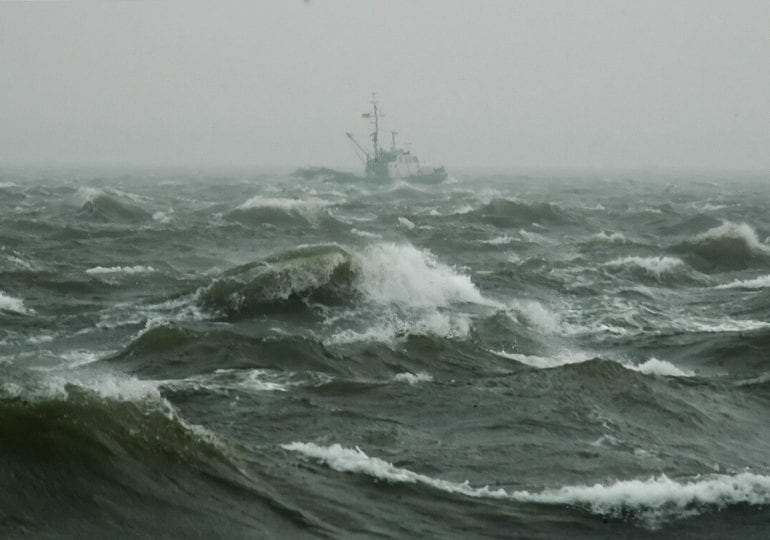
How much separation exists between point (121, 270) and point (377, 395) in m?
13.8

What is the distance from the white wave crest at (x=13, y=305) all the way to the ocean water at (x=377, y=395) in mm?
80

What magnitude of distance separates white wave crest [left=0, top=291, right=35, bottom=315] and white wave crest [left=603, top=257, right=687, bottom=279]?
18202 mm

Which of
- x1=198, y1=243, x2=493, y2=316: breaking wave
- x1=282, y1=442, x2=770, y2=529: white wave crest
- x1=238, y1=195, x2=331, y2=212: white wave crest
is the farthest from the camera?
x1=238, y1=195, x2=331, y2=212: white wave crest

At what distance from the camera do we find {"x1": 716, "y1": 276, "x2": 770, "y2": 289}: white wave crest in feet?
80.1

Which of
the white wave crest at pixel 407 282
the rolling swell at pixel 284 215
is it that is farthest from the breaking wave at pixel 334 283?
the rolling swell at pixel 284 215

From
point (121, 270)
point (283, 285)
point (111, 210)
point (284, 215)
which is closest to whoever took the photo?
point (283, 285)

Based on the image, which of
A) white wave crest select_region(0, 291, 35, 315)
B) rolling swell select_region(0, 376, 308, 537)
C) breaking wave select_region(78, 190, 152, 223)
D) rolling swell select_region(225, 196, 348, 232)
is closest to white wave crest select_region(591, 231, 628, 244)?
rolling swell select_region(225, 196, 348, 232)

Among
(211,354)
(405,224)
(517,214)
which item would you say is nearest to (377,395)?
(211,354)

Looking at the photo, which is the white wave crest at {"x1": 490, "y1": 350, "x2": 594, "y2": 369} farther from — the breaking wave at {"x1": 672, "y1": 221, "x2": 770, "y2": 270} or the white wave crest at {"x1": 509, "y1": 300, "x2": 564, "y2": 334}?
the breaking wave at {"x1": 672, "y1": 221, "x2": 770, "y2": 270}

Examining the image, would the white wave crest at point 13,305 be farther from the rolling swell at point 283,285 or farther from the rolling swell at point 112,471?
the rolling swell at point 112,471

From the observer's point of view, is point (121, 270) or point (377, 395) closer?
→ point (377, 395)

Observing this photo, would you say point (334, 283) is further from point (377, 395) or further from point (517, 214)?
point (517, 214)

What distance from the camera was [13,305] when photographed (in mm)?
17750

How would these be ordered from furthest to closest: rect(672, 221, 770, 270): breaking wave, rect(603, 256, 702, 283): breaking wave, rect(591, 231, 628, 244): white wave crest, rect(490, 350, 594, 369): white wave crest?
rect(591, 231, 628, 244): white wave crest < rect(672, 221, 770, 270): breaking wave < rect(603, 256, 702, 283): breaking wave < rect(490, 350, 594, 369): white wave crest
